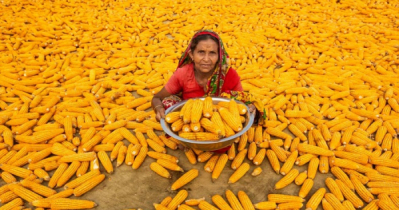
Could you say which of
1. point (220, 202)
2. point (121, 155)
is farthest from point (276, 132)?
point (121, 155)

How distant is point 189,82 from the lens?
3.12m

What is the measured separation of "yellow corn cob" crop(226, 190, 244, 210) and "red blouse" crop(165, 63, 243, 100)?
49.4 inches

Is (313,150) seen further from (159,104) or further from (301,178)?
(159,104)

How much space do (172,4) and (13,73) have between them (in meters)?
5.04

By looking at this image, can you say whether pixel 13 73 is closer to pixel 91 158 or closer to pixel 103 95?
pixel 103 95

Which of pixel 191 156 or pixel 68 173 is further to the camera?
pixel 191 156

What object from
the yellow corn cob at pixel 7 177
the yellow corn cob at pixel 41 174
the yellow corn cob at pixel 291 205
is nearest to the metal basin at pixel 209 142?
the yellow corn cob at pixel 291 205

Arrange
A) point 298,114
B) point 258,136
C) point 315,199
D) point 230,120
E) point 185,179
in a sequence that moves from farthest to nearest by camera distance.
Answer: point 298,114, point 258,136, point 185,179, point 315,199, point 230,120

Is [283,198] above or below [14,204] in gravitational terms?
below

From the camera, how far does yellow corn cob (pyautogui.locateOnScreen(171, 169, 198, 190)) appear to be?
8.96 ft

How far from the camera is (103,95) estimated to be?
13.6 ft

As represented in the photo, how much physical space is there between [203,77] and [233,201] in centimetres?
146

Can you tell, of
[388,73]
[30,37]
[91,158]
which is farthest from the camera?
[30,37]

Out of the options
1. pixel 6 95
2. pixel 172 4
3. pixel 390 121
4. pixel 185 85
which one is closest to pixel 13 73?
pixel 6 95
